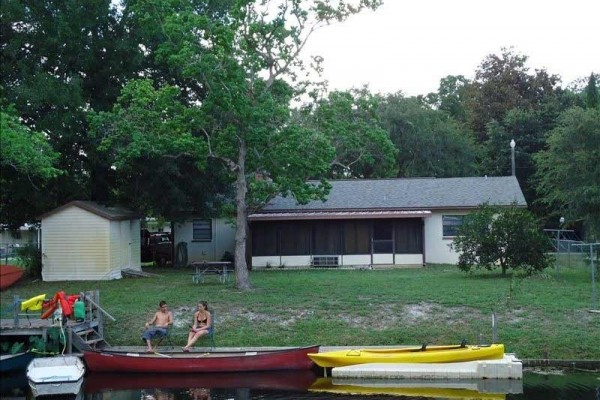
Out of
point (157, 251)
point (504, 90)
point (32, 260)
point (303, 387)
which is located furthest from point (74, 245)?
point (504, 90)

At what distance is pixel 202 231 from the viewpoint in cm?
4053

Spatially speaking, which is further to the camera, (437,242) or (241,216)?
(437,242)

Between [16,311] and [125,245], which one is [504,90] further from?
[16,311]

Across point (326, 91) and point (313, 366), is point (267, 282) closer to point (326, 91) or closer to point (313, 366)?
point (326, 91)

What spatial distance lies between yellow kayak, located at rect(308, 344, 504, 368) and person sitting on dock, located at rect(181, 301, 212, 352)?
3.00 meters

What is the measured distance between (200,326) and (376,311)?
209 inches

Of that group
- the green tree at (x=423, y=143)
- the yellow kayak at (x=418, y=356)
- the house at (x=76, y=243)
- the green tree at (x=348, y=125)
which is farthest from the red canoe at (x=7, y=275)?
the green tree at (x=423, y=143)

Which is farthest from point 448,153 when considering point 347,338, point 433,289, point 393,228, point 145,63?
point 347,338

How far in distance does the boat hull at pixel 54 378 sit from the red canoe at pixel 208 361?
1.42m

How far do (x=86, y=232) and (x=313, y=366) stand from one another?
15.1 m

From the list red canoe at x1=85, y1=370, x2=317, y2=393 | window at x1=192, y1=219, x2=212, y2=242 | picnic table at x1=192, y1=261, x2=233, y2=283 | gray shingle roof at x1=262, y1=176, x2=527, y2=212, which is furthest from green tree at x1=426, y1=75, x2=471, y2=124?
red canoe at x1=85, y1=370, x2=317, y2=393

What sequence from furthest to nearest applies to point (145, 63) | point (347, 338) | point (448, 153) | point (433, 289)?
point (448, 153), point (145, 63), point (433, 289), point (347, 338)

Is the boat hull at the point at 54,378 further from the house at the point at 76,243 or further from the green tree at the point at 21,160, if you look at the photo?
the house at the point at 76,243

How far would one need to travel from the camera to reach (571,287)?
26.9 meters
